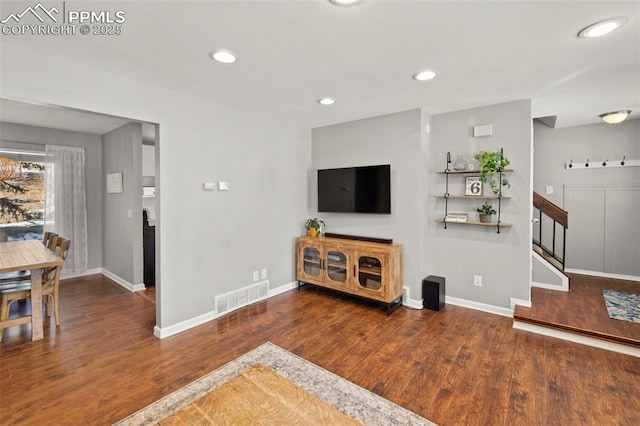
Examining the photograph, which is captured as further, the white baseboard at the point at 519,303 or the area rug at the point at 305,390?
the white baseboard at the point at 519,303

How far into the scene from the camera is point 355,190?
417 centimetres

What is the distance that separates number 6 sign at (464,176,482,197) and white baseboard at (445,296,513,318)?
1.35 meters

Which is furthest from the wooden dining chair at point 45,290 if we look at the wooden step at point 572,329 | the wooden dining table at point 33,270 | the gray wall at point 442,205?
the wooden step at point 572,329

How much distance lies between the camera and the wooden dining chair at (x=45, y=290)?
2957 mm

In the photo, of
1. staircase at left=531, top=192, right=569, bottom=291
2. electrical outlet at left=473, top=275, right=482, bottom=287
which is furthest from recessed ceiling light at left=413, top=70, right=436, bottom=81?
staircase at left=531, top=192, right=569, bottom=291

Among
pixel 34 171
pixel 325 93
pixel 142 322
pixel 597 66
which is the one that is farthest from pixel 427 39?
pixel 34 171

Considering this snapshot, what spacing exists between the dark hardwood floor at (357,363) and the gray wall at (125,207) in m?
1.00

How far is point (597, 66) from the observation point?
2502 mm

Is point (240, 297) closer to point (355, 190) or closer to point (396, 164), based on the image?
point (355, 190)

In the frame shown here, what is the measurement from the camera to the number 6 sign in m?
3.64

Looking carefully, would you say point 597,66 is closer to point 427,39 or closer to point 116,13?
point 427,39

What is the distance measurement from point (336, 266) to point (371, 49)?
270 cm

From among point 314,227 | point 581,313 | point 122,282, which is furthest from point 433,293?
point 122,282

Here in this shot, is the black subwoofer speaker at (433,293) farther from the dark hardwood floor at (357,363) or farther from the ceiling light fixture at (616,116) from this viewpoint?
the ceiling light fixture at (616,116)
